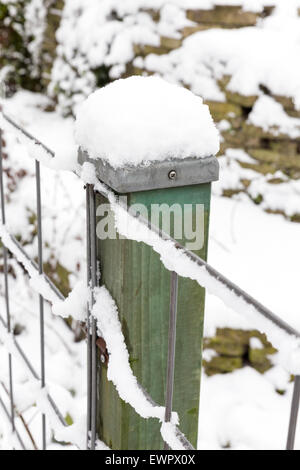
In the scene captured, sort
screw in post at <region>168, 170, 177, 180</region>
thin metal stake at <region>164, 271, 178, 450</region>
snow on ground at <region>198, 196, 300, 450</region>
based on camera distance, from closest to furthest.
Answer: thin metal stake at <region>164, 271, 178, 450</region>
screw in post at <region>168, 170, 177, 180</region>
snow on ground at <region>198, 196, 300, 450</region>

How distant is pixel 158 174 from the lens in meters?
0.88

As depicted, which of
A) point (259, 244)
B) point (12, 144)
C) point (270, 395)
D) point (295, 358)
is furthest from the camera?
point (12, 144)

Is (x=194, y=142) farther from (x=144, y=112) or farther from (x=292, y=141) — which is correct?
(x=292, y=141)

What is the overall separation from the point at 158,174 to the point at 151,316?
249mm

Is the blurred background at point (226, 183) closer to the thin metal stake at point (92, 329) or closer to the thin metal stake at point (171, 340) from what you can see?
the thin metal stake at point (92, 329)

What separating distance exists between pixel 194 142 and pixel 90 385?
51cm

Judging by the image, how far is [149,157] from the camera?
87 centimetres

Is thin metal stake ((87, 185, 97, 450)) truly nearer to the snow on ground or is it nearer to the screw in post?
the screw in post

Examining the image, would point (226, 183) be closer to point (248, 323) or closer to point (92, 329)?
point (248, 323)

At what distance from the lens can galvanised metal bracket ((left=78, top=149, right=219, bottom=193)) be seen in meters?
0.86

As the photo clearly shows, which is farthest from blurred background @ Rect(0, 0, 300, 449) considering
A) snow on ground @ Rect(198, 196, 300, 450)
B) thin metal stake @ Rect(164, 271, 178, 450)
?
thin metal stake @ Rect(164, 271, 178, 450)

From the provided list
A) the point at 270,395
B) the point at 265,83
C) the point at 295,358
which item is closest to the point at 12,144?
the point at 265,83

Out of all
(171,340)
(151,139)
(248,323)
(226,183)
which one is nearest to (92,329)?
(171,340)

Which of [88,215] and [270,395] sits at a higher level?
[88,215]
